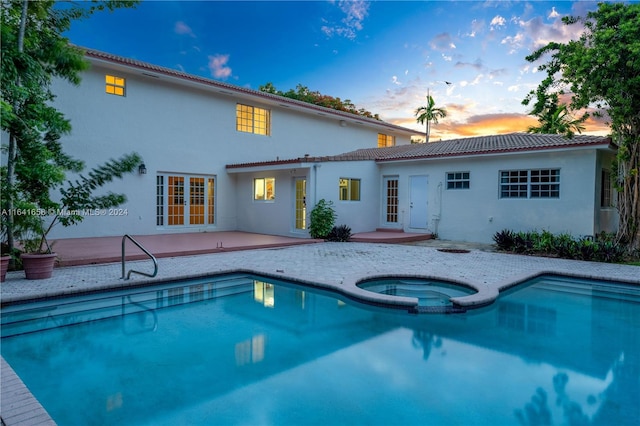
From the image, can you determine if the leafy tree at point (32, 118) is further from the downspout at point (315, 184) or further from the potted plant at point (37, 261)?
the downspout at point (315, 184)

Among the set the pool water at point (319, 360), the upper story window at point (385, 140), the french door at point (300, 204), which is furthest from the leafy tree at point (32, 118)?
the upper story window at point (385, 140)

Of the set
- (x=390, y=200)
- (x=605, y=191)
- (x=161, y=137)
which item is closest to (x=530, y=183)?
(x=605, y=191)

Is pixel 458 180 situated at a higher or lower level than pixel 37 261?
higher

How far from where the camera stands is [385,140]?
25641 millimetres

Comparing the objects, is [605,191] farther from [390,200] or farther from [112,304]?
[112,304]

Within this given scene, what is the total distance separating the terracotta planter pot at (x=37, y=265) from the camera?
7.55 meters

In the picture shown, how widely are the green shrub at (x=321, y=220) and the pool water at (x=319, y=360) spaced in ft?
23.3

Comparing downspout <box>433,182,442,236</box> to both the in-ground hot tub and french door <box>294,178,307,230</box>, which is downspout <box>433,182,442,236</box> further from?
the in-ground hot tub

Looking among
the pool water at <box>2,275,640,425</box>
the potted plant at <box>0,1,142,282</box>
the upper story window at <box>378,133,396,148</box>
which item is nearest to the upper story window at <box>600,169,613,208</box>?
the pool water at <box>2,275,640,425</box>

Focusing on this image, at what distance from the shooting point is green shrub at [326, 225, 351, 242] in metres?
14.8

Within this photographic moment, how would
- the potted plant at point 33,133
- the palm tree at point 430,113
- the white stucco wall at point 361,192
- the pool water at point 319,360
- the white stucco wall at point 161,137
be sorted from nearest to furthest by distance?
the pool water at point 319,360, the potted plant at point 33,133, the white stucco wall at point 161,137, the white stucco wall at point 361,192, the palm tree at point 430,113

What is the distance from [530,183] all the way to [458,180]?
2509 millimetres

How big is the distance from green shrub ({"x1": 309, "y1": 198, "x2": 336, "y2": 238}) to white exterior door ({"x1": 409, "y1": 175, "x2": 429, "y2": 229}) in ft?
12.0

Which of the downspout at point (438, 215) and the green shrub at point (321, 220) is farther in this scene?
the downspout at point (438, 215)
